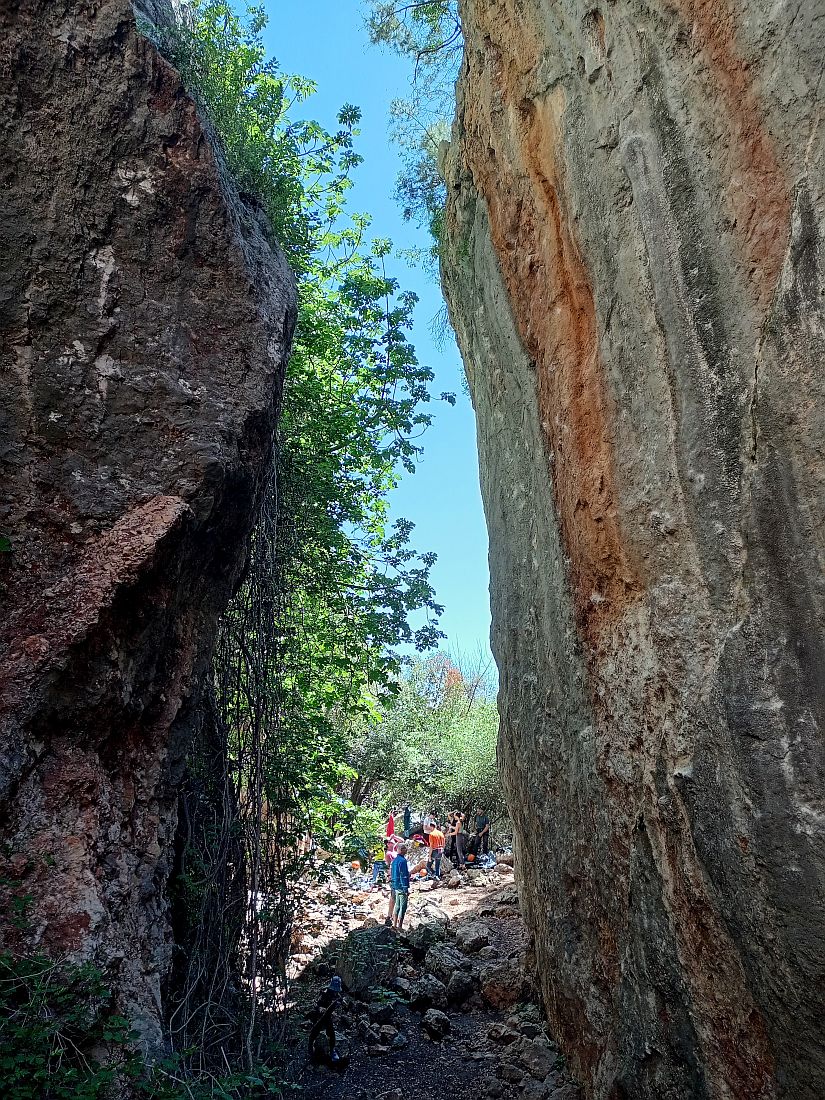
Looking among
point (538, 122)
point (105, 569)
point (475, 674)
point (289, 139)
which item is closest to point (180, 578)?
point (105, 569)

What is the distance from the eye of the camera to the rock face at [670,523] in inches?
125

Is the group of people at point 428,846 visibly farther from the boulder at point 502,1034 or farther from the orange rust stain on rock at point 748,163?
the orange rust stain on rock at point 748,163

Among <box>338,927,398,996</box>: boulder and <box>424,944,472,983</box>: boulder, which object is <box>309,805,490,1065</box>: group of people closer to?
<box>338,927,398,996</box>: boulder

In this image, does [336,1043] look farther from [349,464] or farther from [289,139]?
[289,139]

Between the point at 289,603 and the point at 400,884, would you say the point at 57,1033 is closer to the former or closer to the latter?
the point at 289,603

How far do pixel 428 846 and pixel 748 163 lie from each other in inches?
608

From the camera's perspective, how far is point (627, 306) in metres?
4.38

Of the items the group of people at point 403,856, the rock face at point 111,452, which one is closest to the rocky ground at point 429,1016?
the group of people at point 403,856

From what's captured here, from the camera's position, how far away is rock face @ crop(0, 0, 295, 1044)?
13.2 ft

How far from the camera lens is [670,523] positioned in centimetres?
401

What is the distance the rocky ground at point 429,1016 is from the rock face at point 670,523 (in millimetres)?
554

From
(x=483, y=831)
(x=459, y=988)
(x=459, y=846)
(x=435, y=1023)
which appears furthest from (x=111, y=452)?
(x=483, y=831)

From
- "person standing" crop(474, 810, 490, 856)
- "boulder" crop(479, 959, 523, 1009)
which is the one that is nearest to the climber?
"boulder" crop(479, 959, 523, 1009)

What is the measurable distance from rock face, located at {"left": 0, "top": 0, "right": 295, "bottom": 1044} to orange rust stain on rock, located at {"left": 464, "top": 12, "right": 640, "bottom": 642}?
75.5 inches
